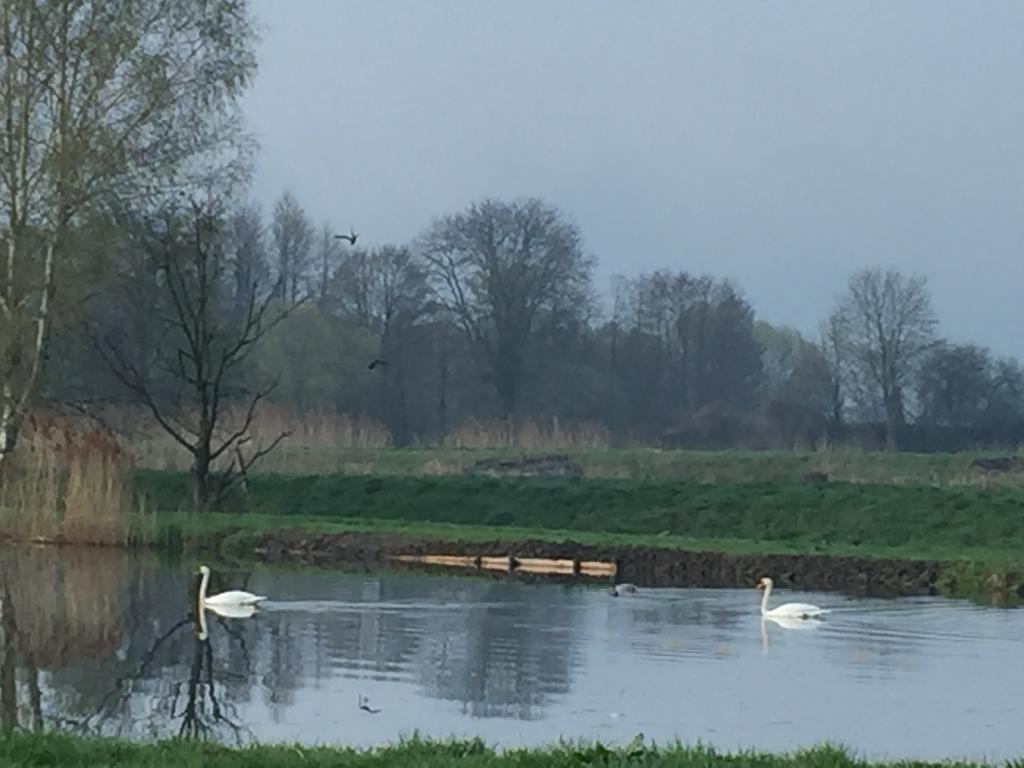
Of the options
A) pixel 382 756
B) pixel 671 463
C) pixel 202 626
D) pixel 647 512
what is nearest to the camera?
pixel 382 756

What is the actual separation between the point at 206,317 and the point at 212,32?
6194 millimetres

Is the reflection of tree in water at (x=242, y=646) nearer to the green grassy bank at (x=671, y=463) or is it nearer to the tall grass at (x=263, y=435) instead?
the tall grass at (x=263, y=435)

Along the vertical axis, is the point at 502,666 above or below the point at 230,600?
below

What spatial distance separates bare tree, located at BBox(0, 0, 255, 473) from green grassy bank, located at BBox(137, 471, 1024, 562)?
4897 millimetres

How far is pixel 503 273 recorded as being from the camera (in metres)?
73.5

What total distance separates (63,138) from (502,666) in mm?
19348

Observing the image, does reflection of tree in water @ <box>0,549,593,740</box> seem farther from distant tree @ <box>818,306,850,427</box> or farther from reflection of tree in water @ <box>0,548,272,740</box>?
distant tree @ <box>818,306,850,427</box>

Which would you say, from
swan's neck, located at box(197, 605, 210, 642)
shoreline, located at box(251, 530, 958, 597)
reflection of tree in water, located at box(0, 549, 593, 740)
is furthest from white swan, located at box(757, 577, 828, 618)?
swan's neck, located at box(197, 605, 210, 642)

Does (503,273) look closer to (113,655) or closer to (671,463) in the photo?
(671,463)

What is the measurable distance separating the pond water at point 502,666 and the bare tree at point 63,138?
8243 millimetres

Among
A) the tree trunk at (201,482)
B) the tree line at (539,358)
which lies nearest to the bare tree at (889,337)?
the tree line at (539,358)

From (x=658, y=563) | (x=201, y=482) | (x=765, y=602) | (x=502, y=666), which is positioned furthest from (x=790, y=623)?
(x=201, y=482)

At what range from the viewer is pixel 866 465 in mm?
48156

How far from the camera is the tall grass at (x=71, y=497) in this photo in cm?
3153
